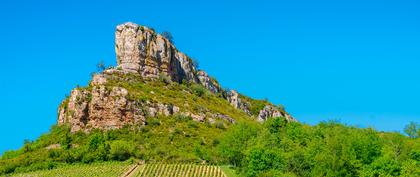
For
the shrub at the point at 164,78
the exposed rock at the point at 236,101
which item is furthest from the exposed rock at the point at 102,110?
the exposed rock at the point at 236,101

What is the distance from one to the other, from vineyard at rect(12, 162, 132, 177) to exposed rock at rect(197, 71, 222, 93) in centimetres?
6626

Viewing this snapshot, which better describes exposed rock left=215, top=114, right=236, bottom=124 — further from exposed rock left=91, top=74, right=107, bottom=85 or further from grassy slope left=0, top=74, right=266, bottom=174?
exposed rock left=91, top=74, right=107, bottom=85

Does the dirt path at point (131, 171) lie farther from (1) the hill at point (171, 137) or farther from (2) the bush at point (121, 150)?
(2) the bush at point (121, 150)

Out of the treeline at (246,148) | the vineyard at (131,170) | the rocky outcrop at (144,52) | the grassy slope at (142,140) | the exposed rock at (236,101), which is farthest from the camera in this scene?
the exposed rock at (236,101)

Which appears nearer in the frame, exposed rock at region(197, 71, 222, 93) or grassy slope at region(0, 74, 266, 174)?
grassy slope at region(0, 74, 266, 174)

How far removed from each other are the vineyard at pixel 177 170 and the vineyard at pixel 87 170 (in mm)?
3079

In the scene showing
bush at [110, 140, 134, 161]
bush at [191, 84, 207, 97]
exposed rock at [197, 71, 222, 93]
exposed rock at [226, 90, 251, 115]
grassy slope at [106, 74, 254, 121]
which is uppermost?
exposed rock at [197, 71, 222, 93]

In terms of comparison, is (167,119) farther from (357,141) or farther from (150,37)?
(357,141)

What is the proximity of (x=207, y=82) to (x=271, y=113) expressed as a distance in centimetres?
2000

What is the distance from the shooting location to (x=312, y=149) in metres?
85.2

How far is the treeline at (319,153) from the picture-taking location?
251 ft

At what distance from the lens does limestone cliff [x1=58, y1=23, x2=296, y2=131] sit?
11856cm

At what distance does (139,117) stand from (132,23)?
1409 inches

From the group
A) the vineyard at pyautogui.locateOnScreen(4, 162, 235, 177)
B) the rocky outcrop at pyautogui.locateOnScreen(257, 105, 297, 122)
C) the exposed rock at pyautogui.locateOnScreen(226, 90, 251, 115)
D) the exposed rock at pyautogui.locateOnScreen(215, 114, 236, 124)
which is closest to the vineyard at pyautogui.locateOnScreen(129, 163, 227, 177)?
the vineyard at pyautogui.locateOnScreen(4, 162, 235, 177)
